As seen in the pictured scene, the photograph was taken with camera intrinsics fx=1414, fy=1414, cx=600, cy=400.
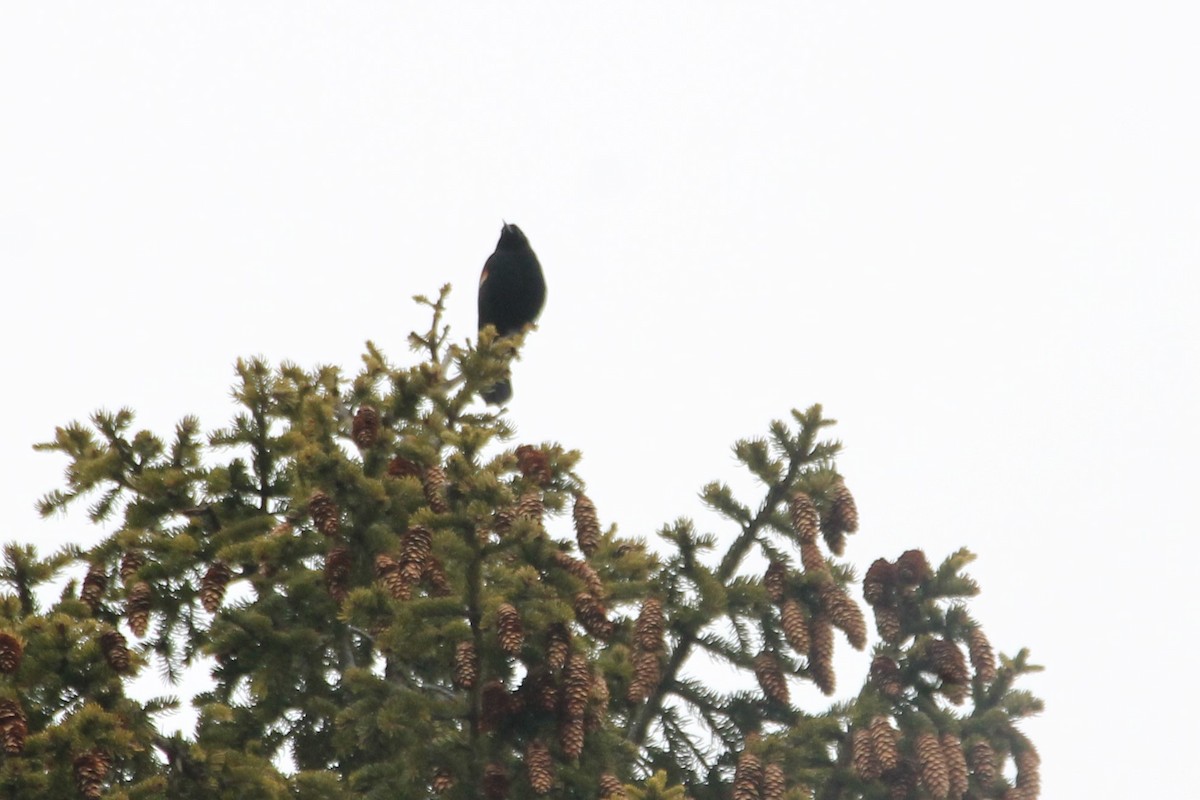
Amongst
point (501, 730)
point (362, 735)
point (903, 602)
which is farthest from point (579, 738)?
point (903, 602)

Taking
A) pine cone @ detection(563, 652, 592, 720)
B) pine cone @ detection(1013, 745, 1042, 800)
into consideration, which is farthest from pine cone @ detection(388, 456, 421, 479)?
pine cone @ detection(1013, 745, 1042, 800)

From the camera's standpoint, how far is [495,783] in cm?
387

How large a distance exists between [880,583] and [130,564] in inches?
94.7

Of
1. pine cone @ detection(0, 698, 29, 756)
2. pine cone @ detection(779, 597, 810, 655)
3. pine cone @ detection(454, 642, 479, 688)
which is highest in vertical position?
pine cone @ detection(779, 597, 810, 655)

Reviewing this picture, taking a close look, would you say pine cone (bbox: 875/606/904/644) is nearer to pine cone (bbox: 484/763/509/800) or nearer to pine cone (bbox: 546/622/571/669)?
pine cone (bbox: 546/622/571/669)

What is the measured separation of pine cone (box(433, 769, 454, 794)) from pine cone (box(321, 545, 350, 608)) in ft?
1.93

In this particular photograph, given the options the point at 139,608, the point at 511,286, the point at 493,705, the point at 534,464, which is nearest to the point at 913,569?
the point at 534,464

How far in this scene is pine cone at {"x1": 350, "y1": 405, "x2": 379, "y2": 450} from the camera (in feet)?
14.9

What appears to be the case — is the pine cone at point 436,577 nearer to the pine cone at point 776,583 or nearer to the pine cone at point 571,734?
the pine cone at point 571,734

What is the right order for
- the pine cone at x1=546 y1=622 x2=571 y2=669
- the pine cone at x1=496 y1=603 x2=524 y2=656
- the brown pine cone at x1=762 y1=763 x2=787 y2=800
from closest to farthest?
the pine cone at x1=496 y1=603 x2=524 y2=656, the pine cone at x1=546 y1=622 x2=571 y2=669, the brown pine cone at x1=762 y1=763 x2=787 y2=800

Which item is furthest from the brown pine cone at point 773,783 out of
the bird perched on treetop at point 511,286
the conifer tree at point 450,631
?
the bird perched on treetop at point 511,286

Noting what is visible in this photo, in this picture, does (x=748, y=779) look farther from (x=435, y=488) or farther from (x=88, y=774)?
(x=88, y=774)

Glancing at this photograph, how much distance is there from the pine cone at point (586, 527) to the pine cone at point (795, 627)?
64 centimetres

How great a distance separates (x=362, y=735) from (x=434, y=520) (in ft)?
2.23
